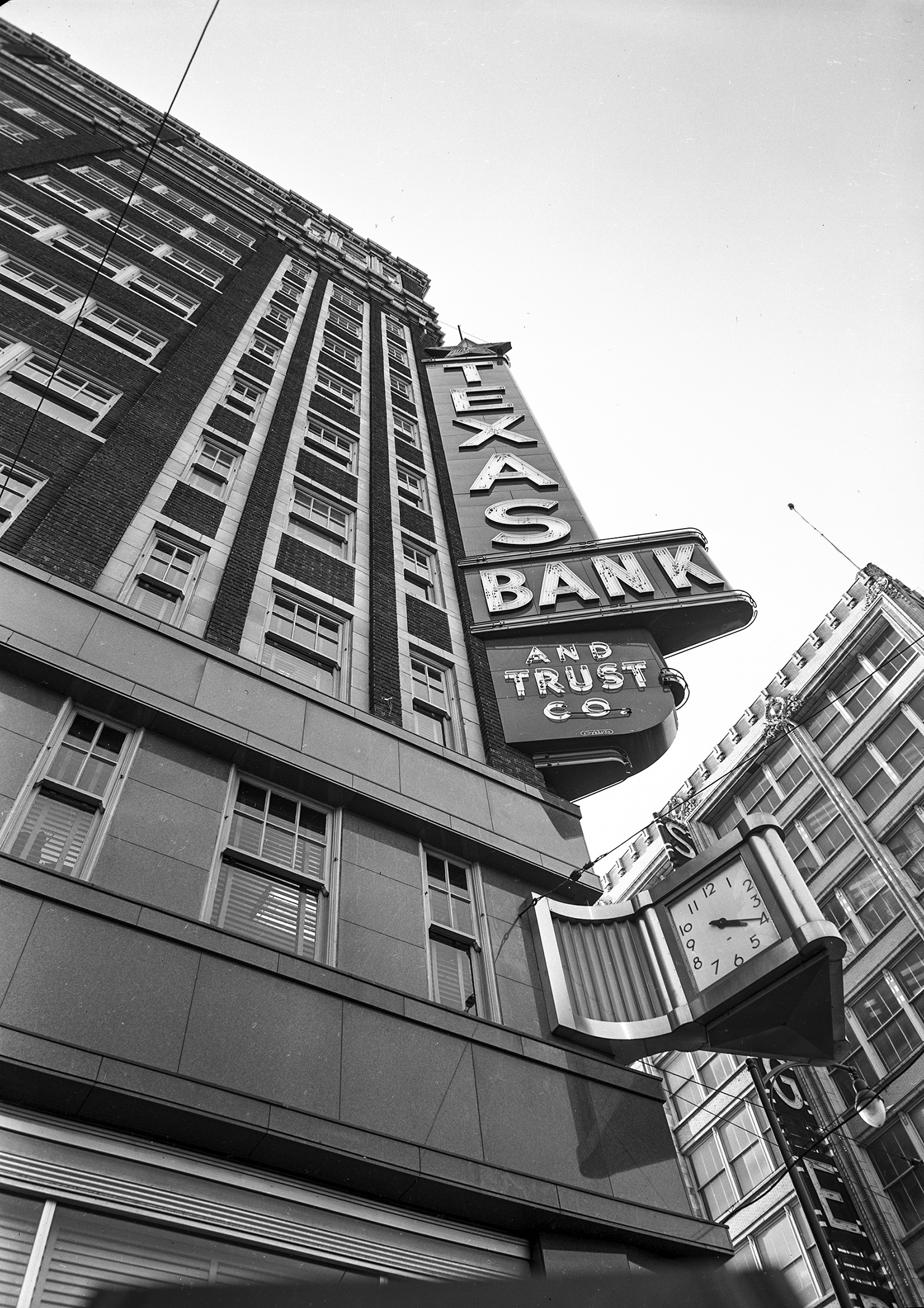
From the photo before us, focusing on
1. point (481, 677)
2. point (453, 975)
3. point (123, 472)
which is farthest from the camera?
point (481, 677)

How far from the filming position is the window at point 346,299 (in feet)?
170

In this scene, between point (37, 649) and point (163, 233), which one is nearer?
point (37, 649)

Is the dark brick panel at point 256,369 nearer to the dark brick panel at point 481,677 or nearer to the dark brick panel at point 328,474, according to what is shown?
the dark brick panel at point 328,474

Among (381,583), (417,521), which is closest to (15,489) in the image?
(381,583)

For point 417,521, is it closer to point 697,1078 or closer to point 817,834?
point 817,834

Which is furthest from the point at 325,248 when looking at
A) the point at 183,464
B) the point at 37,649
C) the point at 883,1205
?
the point at 883,1205

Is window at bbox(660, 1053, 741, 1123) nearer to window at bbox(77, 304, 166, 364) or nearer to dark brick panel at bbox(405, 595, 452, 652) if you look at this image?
dark brick panel at bbox(405, 595, 452, 652)

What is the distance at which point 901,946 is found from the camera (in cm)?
4078

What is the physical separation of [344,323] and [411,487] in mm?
20082

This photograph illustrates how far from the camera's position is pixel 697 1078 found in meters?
49.7

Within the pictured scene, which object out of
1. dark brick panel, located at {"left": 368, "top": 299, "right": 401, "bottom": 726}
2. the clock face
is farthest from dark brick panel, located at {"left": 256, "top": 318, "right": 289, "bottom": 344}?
the clock face

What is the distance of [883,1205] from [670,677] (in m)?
28.1

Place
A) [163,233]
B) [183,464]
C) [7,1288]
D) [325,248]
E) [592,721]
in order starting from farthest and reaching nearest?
[325,248] → [163,233] → [183,464] → [592,721] → [7,1288]

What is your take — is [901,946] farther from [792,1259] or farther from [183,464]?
[183,464]
